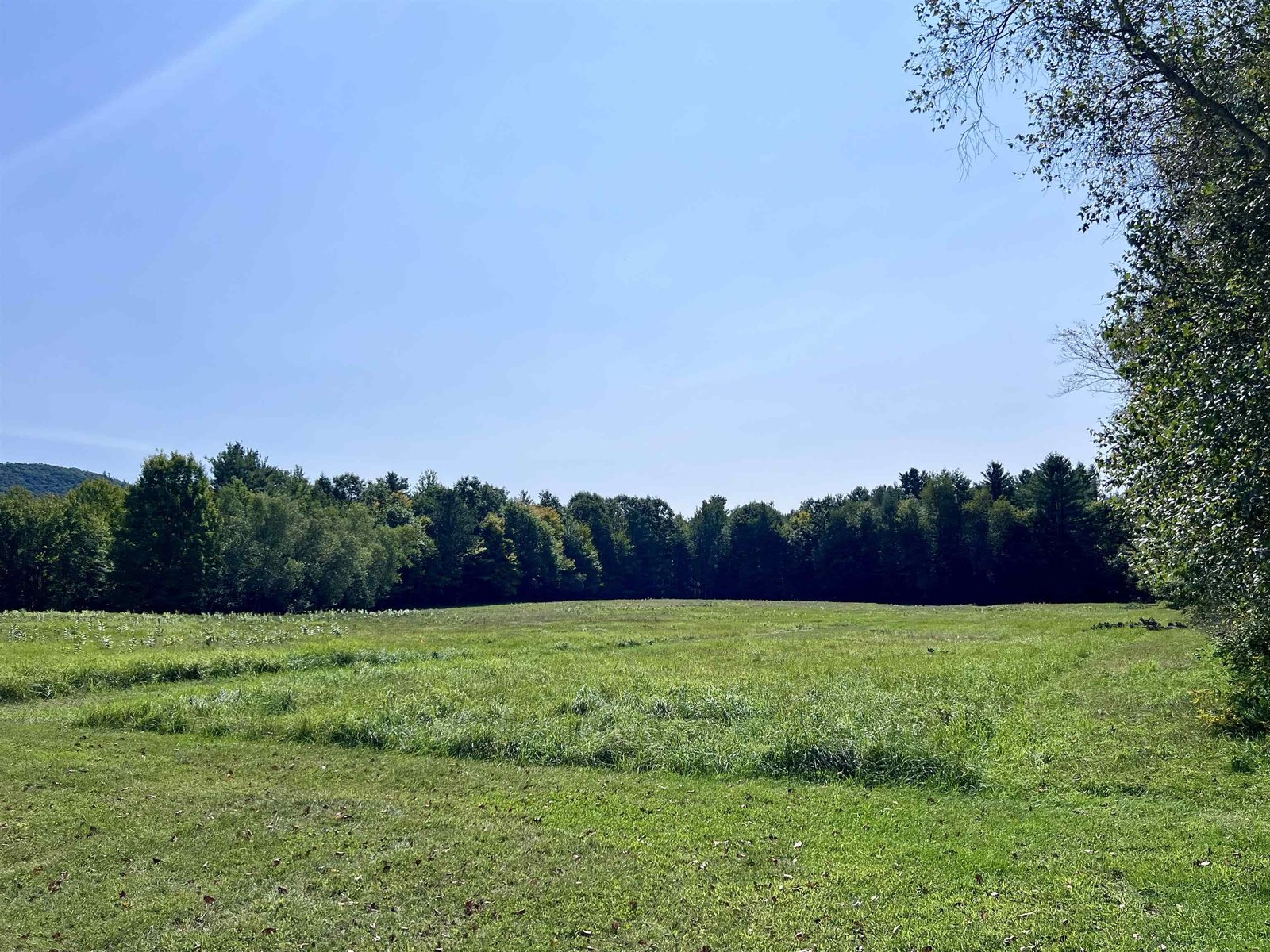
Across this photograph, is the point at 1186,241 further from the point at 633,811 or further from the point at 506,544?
the point at 506,544

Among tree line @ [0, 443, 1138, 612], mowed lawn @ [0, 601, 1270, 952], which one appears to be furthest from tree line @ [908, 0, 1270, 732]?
tree line @ [0, 443, 1138, 612]

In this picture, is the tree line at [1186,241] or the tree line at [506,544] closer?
the tree line at [1186,241]

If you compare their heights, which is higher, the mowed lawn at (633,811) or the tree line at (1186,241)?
the tree line at (1186,241)

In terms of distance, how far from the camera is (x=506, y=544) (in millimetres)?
111688

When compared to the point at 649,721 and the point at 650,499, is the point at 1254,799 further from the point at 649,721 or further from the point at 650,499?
the point at 650,499

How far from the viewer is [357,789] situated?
43.8 ft

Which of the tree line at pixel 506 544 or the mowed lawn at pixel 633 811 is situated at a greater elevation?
the tree line at pixel 506 544

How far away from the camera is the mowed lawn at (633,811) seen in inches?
318

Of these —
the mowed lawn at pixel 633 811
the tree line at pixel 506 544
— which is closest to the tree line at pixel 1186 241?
the mowed lawn at pixel 633 811

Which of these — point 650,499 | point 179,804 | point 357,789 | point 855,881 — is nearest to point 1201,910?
point 855,881

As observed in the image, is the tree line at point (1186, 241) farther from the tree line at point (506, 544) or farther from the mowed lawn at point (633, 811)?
the tree line at point (506, 544)

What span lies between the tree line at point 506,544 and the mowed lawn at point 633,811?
1316 inches

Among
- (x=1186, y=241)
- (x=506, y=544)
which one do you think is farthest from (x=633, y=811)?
(x=506, y=544)

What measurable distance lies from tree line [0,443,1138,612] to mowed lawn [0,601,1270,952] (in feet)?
110
